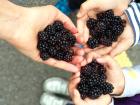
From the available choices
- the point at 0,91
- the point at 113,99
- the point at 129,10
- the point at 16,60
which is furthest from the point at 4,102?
the point at 129,10

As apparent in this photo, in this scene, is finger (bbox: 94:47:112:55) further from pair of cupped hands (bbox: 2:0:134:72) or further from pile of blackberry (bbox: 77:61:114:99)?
pile of blackberry (bbox: 77:61:114:99)

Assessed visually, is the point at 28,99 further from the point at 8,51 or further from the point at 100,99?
the point at 100,99

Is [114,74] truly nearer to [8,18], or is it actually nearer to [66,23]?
[66,23]

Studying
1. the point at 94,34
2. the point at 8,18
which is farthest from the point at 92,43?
the point at 8,18

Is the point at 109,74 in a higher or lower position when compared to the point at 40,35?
lower

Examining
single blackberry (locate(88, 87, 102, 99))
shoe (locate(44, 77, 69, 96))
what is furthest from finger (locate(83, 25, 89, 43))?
shoe (locate(44, 77, 69, 96))
